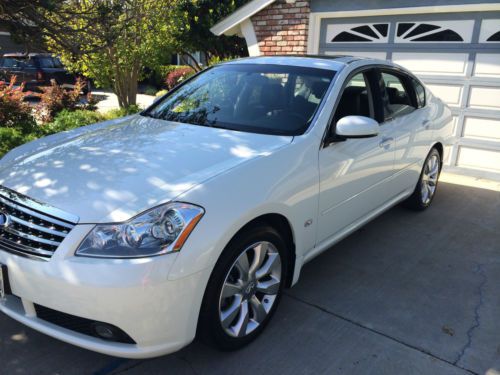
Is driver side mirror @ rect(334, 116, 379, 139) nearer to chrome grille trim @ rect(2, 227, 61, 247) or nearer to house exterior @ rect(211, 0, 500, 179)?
chrome grille trim @ rect(2, 227, 61, 247)

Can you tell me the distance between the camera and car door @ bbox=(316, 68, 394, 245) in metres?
3.14

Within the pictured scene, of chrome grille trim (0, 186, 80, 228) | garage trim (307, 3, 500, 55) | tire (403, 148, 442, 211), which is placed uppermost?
garage trim (307, 3, 500, 55)

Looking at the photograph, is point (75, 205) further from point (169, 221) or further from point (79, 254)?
point (169, 221)

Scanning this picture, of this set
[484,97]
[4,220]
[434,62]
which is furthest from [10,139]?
[484,97]

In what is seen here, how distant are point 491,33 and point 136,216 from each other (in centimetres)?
595

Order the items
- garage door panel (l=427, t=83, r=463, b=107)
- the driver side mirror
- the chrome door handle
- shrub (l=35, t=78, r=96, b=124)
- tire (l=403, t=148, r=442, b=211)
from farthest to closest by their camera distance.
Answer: shrub (l=35, t=78, r=96, b=124)
garage door panel (l=427, t=83, r=463, b=107)
tire (l=403, t=148, r=442, b=211)
the chrome door handle
the driver side mirror

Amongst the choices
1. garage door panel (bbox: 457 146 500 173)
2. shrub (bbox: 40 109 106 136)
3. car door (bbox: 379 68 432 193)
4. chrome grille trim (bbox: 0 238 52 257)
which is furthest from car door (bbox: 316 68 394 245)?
shrub (bbox: 40 109 106 136)

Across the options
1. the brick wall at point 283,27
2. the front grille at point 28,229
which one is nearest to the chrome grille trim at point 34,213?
the front grille at point 28,229

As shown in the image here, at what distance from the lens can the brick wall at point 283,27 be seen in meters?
7.53

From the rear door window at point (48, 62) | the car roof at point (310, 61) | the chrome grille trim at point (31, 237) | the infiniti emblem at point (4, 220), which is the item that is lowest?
the rear door window at point (48, 62)

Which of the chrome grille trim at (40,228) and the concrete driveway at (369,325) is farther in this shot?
the concrete driveway at (369,325)

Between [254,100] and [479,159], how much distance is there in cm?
464

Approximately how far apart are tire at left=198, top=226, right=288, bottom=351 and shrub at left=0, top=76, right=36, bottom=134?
605cm

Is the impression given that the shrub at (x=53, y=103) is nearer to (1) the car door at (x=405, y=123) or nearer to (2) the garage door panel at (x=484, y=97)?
(1) the car door at (x=405, y=123)
